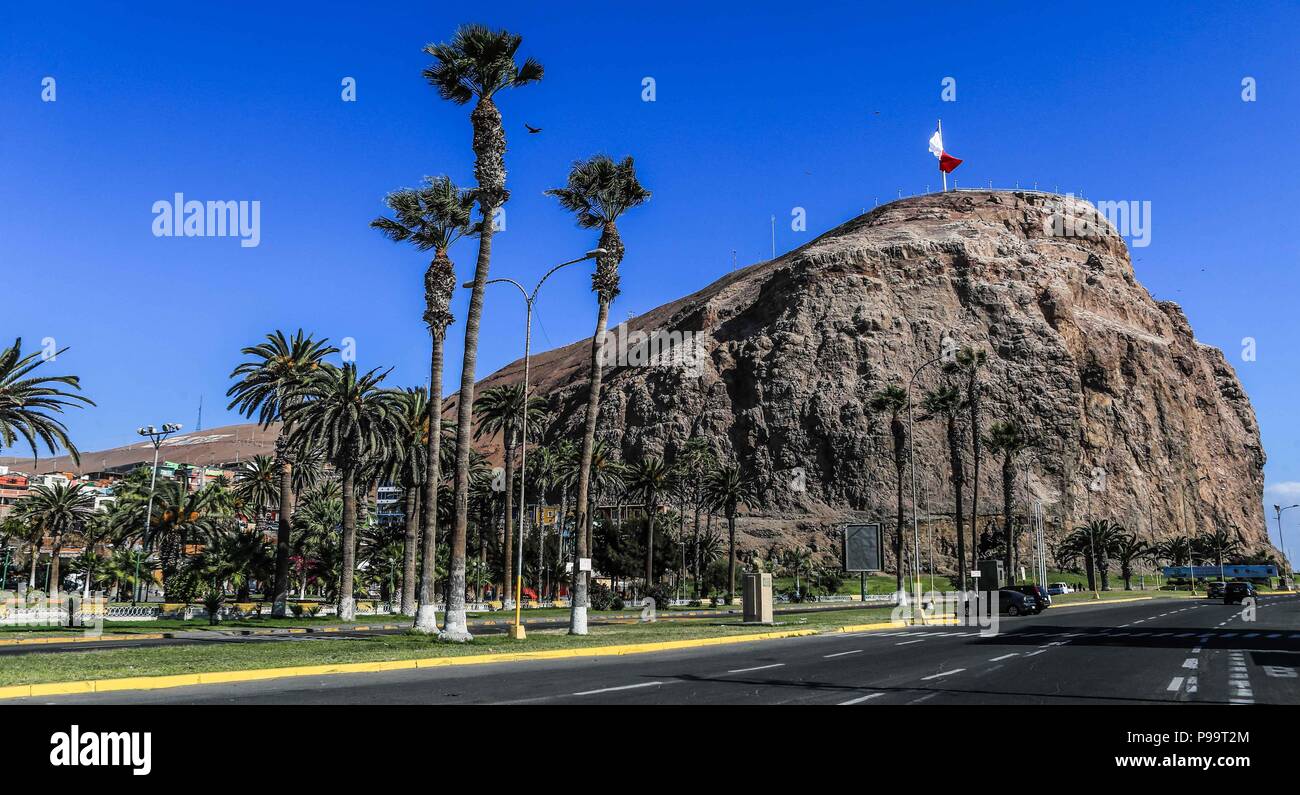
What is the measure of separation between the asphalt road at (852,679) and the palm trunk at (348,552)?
1033 inches

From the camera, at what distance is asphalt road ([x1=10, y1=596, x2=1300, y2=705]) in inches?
496

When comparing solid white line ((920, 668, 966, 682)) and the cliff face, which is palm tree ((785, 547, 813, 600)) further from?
solid white line ((920, 668, 966, 682))

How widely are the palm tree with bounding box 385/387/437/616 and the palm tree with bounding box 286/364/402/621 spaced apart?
4.12ft

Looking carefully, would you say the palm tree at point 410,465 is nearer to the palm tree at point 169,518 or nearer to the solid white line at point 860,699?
the palm tree at point 169,518

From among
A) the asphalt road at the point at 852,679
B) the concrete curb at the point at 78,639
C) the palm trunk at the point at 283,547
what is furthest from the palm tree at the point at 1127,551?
the concrete curb at the point at 78,639

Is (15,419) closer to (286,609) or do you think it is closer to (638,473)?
(286,609)

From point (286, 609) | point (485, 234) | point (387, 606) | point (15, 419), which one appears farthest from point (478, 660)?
point (387, 606)

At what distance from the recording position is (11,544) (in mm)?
113375

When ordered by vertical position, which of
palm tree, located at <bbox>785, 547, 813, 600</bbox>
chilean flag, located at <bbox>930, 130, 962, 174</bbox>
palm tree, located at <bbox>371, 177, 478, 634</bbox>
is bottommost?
palm tree, located at <bbox>785, 547, 813, 600</bbox>

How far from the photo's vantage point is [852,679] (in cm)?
1526

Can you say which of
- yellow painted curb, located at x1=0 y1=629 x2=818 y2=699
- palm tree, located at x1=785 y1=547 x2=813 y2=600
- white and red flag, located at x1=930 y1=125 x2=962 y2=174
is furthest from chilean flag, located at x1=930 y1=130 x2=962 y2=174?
yellow painted curb, located at x1=0 y1=629 x2=818 y2=699

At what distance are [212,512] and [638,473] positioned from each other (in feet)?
117

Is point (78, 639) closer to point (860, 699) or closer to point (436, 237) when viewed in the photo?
point (436, 237)
